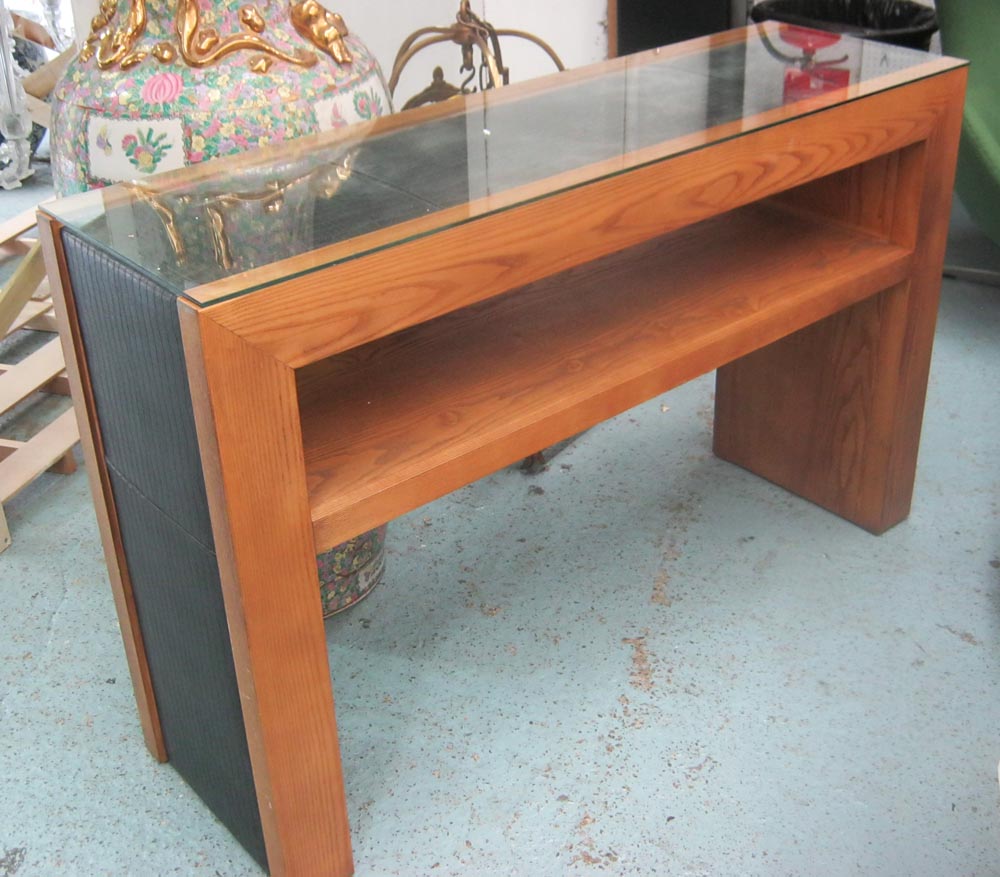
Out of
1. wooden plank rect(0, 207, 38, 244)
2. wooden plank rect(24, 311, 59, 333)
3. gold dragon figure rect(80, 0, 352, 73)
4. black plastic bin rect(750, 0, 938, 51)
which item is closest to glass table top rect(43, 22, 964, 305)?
gold dragon figure rect(80, 0, 352, 73)

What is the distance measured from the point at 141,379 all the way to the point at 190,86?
47 cm

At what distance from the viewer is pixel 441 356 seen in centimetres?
156

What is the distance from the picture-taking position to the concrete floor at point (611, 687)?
4.96ft

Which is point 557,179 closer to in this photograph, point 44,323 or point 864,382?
point 864,382

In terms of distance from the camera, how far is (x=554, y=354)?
1.55 m

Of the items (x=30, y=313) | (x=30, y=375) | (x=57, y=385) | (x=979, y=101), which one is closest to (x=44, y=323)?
(x=30, y=313)

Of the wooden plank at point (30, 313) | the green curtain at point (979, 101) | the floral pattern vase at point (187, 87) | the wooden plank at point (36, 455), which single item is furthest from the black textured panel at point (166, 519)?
the green curtain at point (979, 101)

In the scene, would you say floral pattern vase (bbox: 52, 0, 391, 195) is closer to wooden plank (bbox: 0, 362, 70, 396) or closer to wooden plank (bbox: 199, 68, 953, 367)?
wooden plank (bbox: 199, 68, 953, 367)

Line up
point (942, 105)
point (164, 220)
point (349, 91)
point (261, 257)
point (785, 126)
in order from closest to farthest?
point (261, 257) < point (164, 220) < point (785, 126) < point (349, 91) < point (942, 105)

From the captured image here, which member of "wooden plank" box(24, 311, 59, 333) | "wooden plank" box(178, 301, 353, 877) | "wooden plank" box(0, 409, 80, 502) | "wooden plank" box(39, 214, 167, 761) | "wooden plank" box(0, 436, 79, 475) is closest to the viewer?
"wooden plank" box(178, 301, 353, 877)

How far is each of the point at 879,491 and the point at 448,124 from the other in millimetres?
969

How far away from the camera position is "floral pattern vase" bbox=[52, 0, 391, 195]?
1.53m

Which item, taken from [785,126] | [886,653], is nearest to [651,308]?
[785,126]

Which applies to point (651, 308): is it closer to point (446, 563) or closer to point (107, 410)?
point (446, 563)
